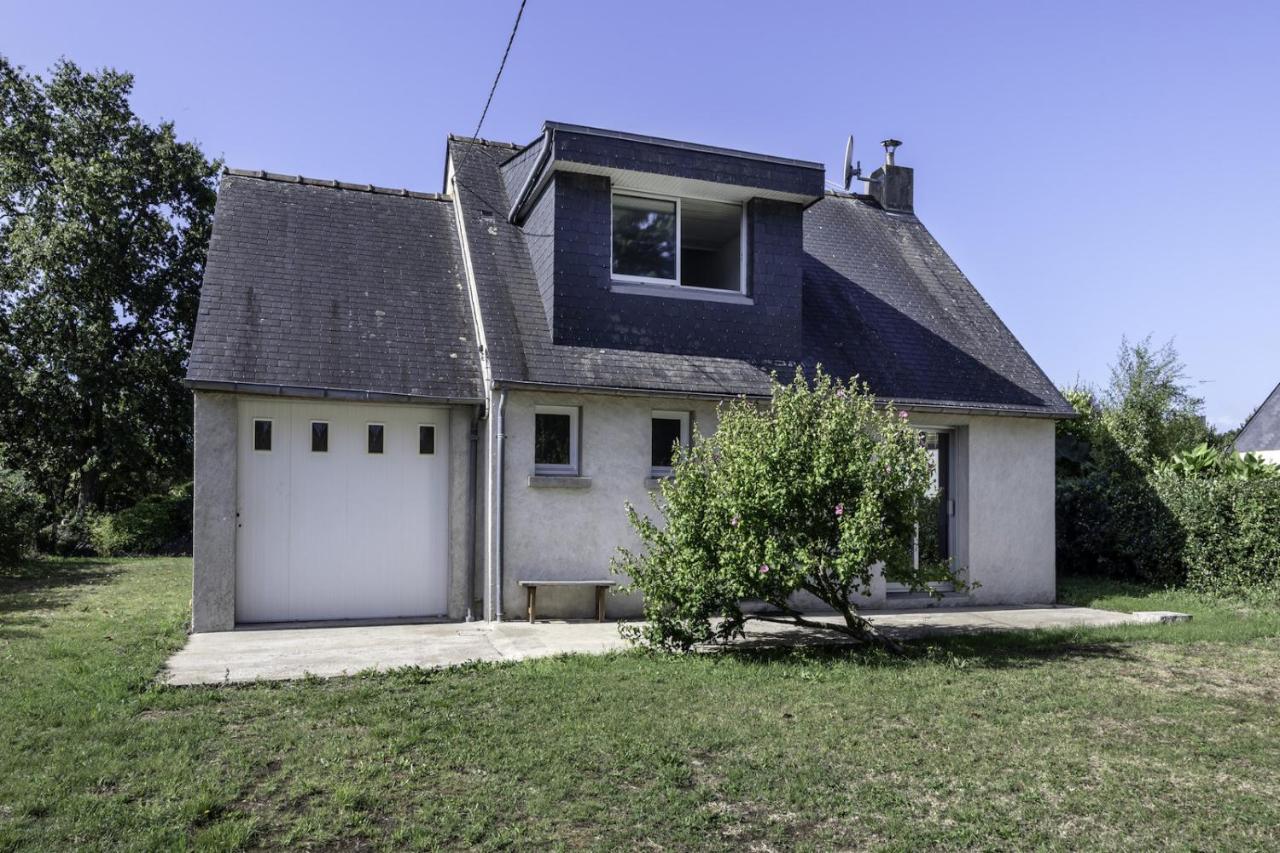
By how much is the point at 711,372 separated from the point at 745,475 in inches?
147

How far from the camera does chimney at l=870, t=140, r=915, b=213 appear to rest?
56.5 ft

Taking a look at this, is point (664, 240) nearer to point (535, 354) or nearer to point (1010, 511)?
point (535, 354)

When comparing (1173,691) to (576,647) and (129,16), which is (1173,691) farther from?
(129,16)

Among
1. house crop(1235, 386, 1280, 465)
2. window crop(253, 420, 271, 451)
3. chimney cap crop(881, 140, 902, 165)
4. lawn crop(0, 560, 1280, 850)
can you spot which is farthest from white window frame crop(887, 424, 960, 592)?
house crop(1235, 386, 1280, 465)

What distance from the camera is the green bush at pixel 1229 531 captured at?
12391 mm

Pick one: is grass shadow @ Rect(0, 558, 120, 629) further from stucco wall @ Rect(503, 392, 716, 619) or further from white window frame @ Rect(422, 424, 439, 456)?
stucco wall @ Rect(503, 392, 716, 619)

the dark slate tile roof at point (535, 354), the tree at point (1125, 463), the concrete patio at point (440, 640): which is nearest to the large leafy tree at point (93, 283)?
the dark slate tile roof at point (535, 354)

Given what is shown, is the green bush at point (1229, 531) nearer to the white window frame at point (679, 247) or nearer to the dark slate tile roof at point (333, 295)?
the white window frame at point (679, 247)

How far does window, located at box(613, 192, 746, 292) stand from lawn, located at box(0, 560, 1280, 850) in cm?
581

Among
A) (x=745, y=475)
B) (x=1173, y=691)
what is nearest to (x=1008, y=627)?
(x=1173, y=691)

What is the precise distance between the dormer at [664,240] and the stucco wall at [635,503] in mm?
1121

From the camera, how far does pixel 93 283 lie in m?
22.1

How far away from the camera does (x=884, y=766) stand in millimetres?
5250

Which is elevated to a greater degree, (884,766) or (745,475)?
(745,475)
